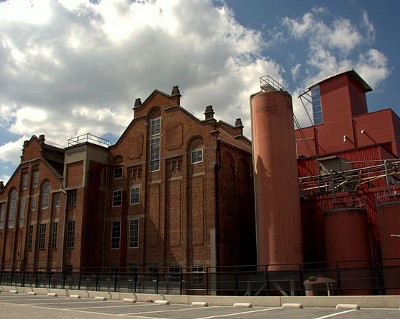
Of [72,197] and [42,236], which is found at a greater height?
[72,197]

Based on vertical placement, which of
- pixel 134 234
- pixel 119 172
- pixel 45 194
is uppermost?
pixel 119 172

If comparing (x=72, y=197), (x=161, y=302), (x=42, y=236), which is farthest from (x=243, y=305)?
(x=42, y=236)

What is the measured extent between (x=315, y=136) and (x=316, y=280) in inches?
900

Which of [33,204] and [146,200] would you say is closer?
[146,200]

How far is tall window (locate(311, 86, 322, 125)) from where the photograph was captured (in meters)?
39.7

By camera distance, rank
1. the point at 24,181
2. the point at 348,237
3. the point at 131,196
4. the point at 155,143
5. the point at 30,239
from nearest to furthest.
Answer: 1. the point at 348,237
2. the point at 155,143
3. the point at 131,196
4. the point at 30,239
5. the point at 24,181

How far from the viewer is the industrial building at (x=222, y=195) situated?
2309 centimetres

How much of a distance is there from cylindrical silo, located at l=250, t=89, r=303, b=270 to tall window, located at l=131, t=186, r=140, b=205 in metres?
11.8

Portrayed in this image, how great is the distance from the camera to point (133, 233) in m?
32.3

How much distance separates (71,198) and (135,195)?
6388 mm

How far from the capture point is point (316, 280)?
1788cm

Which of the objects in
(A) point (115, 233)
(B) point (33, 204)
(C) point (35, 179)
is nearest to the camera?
(A) point (115, 233)

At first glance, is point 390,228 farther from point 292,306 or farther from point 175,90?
point 175,90

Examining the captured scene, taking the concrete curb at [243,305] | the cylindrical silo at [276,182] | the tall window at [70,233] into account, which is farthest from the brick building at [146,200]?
the concrete curb at [243,305]
